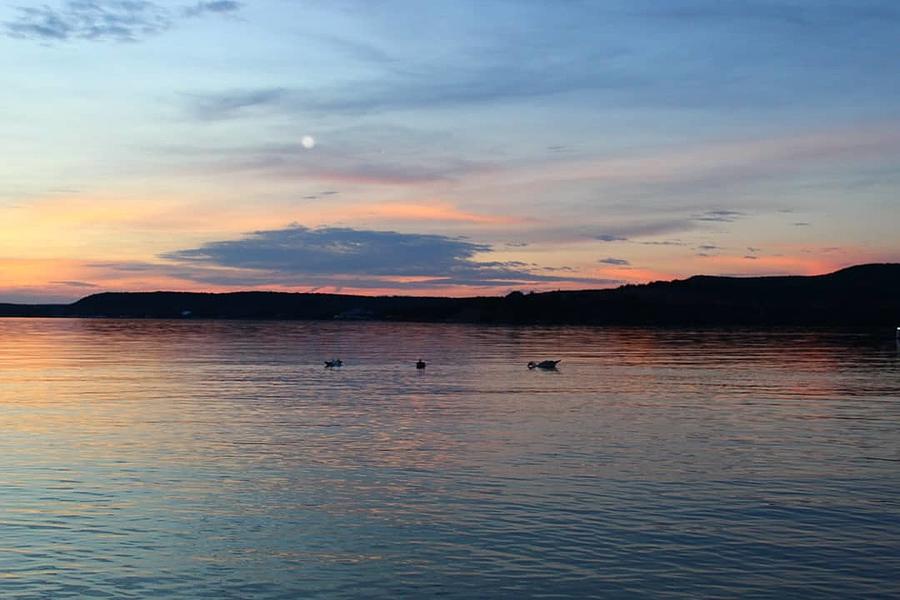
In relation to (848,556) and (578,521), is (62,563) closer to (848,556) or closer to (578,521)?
(578,521)

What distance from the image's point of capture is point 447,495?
93.8ft

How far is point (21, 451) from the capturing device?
119 ft

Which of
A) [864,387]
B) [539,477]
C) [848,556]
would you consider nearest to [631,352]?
[864,387]

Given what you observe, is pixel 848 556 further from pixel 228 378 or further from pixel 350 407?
pixel 228 378

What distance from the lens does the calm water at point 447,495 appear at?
20406 millimetres

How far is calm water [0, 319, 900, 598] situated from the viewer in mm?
20406

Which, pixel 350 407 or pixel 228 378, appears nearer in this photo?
pixel 350 407

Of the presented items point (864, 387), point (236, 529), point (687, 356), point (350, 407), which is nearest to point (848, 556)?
point (236, 529)

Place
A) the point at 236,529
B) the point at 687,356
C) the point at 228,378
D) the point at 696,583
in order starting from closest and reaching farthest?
the point at 696,583 < the point at 236,529 < the point at 228,378 < the point at 687,356

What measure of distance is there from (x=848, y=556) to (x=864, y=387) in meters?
50.1

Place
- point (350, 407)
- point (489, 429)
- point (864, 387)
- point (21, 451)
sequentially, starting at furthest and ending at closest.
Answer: point (864, 387) < point (350, 407) < point (489, 429) < point (21, 451)

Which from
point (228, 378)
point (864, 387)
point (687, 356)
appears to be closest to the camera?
point (864, 387)

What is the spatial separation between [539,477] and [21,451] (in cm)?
1988

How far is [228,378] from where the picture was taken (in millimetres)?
75375
